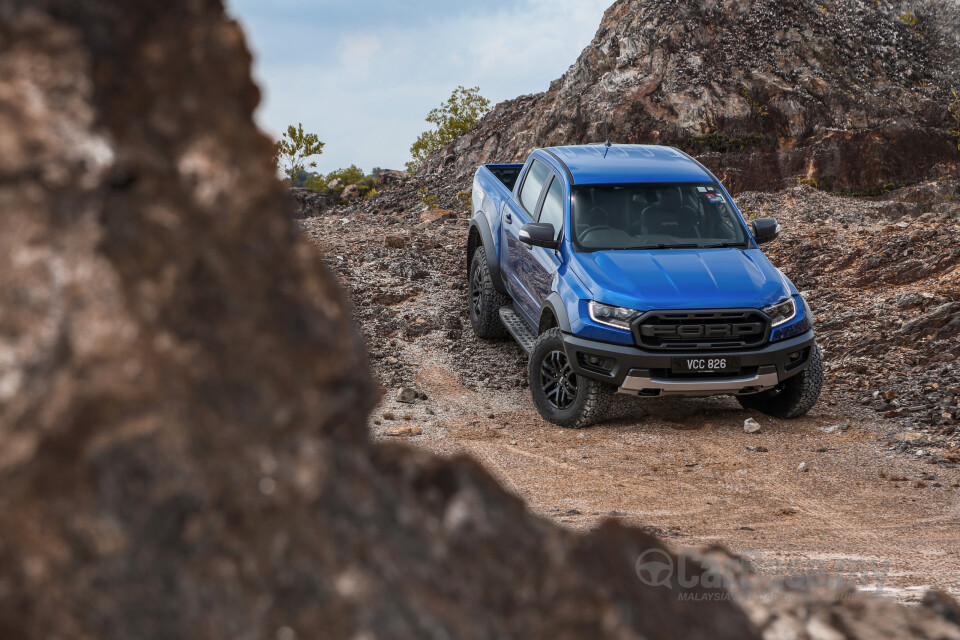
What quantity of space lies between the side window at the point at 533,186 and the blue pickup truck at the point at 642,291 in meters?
0.02

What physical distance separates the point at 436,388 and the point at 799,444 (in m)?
3.62

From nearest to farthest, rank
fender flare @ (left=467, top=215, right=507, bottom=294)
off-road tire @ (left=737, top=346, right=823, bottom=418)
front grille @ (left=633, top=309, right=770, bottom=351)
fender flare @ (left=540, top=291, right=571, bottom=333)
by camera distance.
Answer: front grille @ (left=633, top=309, right=770, bottom=351) → fender flare @ (left=540, top=291, right=571, bottom=333) → off-road tire @ (left=737, top=346, right=823, bottom=418) → fender flare @ (left=467, top=215, right=507, bottom=294)

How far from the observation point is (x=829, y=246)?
12.9m

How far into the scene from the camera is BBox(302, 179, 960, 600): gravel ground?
215 inches

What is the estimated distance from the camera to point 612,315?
23.4ft

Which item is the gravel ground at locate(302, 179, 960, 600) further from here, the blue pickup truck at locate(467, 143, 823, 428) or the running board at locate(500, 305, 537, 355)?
the running board at locate(500, 305, 537, 355)

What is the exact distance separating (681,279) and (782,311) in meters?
0.90

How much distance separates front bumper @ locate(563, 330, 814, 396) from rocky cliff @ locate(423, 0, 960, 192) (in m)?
10.9

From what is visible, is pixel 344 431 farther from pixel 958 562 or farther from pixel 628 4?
pixel 628 4

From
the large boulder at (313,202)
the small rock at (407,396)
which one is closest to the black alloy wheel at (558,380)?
the small rock at (407,396)

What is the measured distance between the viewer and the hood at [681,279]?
23.1 feet

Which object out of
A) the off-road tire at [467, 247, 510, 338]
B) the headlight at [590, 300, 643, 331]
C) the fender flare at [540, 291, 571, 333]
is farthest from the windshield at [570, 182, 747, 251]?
the off-road tire at [467, 247, 510, 338]

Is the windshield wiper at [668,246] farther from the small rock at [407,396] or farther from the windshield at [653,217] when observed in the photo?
the small rock at [407,396]

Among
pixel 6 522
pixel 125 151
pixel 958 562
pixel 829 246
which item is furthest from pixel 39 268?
pixel 829 246
